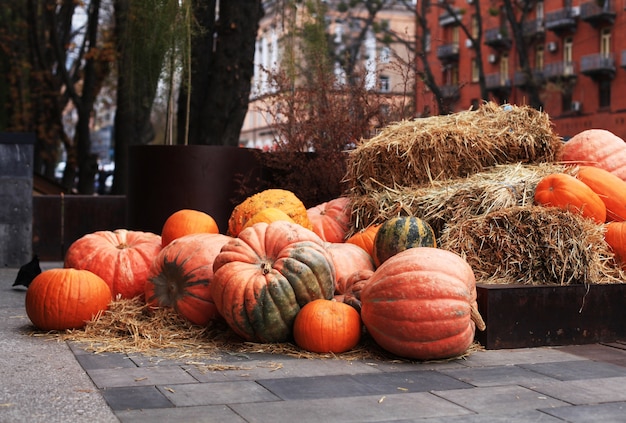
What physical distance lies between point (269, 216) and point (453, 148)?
5.88ft

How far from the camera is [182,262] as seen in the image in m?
6.48

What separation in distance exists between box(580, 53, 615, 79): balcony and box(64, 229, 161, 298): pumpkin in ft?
124

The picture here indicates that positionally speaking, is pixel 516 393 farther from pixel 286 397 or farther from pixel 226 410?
pixel 226 410

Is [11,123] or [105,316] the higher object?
[11,123]

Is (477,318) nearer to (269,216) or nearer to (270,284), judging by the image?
(270,284)

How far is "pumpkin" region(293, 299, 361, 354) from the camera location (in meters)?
5.60

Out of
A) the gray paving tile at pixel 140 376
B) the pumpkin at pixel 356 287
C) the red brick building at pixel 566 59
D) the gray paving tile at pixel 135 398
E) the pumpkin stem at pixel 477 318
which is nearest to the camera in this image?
the gray paving tile at pixel 135 398

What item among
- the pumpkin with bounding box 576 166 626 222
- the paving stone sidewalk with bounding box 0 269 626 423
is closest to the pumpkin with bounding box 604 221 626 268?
the pumpkin with bounding box 576 166 626 222

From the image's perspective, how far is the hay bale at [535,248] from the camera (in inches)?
239

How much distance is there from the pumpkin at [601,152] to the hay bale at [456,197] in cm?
23

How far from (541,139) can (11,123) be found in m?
19.8

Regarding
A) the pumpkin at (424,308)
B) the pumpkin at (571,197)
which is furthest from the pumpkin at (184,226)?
the pumpkin at (571,197)

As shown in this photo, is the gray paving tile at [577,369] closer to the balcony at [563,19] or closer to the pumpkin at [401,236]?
the pumpkin at [401,236]

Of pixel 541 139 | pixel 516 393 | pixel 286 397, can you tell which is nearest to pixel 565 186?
pixel 541 139
